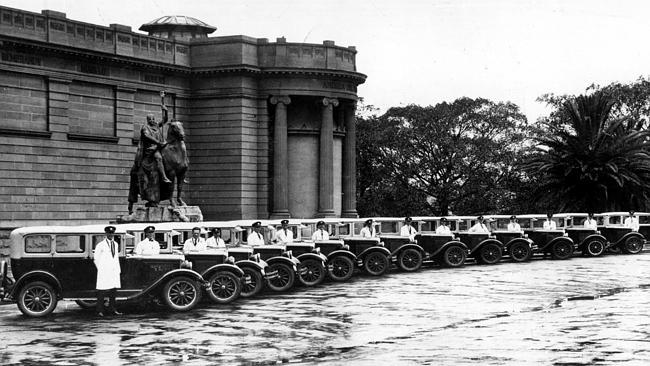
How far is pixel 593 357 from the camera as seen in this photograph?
41.0 feet

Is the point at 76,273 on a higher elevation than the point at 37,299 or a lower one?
higher

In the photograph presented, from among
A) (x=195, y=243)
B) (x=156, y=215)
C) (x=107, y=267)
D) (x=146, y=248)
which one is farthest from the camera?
(x=156, y=215)

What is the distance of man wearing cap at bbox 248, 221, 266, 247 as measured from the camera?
23219mm

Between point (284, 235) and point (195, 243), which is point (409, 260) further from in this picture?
point (195, 243)

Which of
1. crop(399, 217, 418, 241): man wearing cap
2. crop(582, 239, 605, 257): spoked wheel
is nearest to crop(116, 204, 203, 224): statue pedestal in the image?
crop(399, 217, 418, 241): man wearing cap

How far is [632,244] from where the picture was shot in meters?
33.6

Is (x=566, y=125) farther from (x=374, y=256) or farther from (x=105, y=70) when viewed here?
(x=374, y=256)

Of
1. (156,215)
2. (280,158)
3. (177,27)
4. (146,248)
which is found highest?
(177,27)

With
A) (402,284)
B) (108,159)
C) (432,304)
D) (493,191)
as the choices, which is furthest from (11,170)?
(493,191)

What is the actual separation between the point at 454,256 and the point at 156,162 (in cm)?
970

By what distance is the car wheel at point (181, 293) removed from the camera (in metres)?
18.6

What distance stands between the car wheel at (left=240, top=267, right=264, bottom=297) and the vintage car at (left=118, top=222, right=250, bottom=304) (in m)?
0.51

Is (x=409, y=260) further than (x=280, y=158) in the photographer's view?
No

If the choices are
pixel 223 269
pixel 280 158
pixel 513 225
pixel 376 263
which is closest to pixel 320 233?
pixel 376 263
